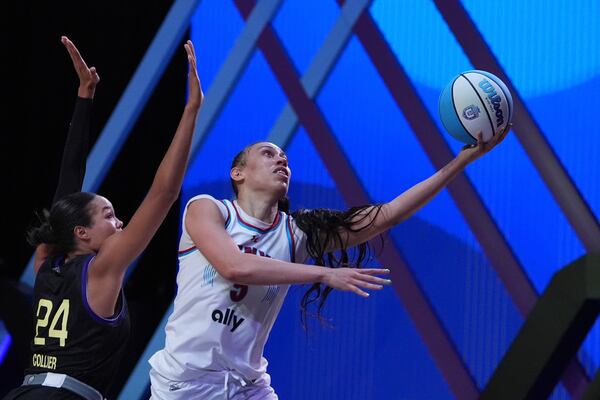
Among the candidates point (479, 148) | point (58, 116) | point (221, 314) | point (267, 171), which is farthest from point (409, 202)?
point (58, 116)

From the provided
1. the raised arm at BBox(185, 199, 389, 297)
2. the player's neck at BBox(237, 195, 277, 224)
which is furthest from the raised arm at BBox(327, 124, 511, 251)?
the raised arm at BBox(185, 199, 389, 297)

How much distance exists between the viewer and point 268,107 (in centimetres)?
584

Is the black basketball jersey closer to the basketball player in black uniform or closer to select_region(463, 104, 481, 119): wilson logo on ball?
the basketball player in black uniform

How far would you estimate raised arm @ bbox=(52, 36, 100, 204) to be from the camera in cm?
346

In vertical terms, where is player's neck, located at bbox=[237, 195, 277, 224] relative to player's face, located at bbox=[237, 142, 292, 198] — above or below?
below

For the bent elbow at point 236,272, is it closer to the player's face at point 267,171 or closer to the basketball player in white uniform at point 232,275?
the basketball player in white uniform at point 232,275

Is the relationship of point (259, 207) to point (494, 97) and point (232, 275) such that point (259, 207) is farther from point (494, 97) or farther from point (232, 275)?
point (494, 97)

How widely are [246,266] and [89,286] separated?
20.0 inches

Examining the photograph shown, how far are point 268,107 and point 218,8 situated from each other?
84 cm

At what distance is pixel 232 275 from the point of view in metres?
2.96

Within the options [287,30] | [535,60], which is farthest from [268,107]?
[535,60]

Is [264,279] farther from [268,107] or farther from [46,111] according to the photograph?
[46,111]

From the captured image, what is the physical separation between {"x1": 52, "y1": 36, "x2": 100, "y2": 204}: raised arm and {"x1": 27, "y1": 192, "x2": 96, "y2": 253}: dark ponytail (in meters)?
0.28

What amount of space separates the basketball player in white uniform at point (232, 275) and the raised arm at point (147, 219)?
32 cm
